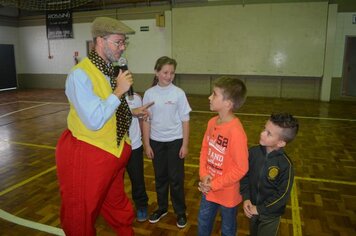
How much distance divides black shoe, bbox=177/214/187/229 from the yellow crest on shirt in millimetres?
1154

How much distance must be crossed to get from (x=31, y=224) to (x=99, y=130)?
Answer: 1.52 m

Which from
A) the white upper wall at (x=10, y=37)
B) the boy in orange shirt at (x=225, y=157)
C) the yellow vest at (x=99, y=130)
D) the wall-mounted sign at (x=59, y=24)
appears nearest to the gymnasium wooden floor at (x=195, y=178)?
the boy in orange shirt at (x=225, y=157)

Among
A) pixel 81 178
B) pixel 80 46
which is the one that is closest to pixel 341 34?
pixel 80 46

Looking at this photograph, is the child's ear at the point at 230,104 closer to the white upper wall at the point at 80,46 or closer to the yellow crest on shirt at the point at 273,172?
the yellow crest on shirt at the point at 273,172

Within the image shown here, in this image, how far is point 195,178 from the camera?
3.52 metres

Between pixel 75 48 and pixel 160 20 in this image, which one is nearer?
pixel 160 20

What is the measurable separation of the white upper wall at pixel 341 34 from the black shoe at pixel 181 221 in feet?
29.2

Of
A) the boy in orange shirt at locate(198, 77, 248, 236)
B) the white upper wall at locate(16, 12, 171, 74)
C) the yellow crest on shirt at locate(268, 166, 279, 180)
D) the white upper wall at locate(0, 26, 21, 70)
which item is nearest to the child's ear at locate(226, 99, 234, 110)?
the boy in orange shirt at locate(198, 77, 248, 236)

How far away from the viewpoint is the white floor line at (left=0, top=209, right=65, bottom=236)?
7.97 feet

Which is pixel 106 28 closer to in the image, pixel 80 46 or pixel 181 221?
pixel 181 221

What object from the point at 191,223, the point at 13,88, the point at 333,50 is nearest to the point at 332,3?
the point at 333,50

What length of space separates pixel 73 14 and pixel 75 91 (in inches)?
478

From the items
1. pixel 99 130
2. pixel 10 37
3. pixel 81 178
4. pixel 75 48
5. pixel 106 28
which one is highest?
pixel 10 37

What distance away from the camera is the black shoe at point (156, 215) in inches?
102
